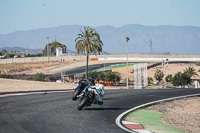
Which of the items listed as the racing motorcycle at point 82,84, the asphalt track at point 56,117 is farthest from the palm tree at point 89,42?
the racing motorcycle at point 82,84

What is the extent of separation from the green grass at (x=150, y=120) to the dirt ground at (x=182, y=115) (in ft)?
1.28

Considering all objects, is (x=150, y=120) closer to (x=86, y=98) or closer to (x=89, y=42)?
(x=86, y=98)

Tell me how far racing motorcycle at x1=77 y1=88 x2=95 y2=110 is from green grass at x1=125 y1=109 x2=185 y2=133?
1839mm

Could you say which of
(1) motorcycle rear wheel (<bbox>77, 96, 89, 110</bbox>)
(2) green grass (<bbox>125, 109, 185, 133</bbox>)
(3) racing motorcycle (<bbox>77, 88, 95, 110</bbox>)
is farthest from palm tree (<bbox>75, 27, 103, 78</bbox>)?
(1) motorcycle rear wheel (<bbox>77, 96, 89, 110</bbox>)

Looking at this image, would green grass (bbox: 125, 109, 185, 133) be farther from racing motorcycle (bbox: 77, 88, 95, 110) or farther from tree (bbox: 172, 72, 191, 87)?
tree (bbox: 172, 72, 191, 87)

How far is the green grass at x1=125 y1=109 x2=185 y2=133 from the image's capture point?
12.0m

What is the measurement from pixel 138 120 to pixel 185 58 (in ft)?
384

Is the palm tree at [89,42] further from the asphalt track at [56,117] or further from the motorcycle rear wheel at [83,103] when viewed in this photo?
the motorcycle rear wheel at [83,103]

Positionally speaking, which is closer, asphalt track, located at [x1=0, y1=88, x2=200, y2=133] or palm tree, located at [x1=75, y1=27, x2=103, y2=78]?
asphalt track, located at [x1=0, y1=88, x2=200, y2=133]

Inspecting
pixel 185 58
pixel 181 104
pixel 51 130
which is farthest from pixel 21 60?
pixel 51 130

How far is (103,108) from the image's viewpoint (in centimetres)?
1647

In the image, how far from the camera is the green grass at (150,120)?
12039 mm

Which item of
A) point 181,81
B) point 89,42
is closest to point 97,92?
point 89,42

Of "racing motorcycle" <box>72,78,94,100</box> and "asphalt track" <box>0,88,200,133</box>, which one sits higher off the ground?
"racing motorcycle" <box>72,78,94,100</box>
